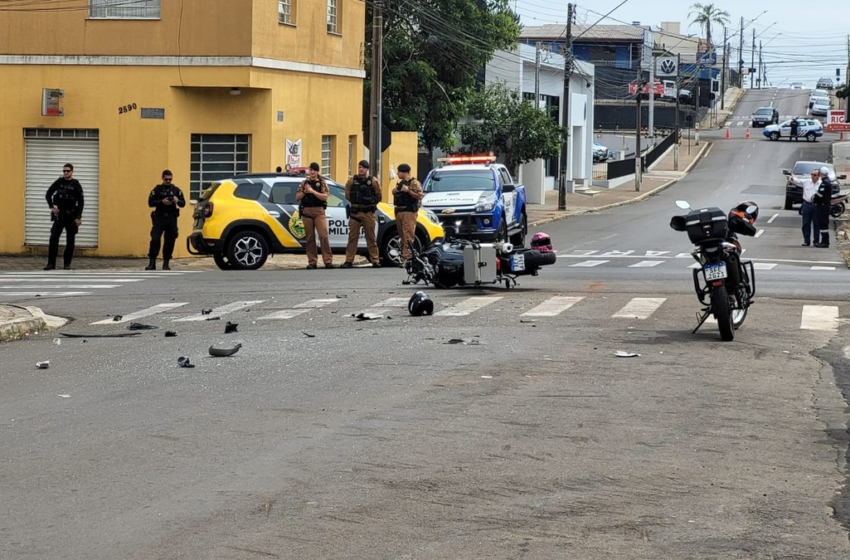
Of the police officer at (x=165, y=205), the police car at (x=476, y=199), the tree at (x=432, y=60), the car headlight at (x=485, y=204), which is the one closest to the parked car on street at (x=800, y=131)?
the tree at (x=432, y=60)

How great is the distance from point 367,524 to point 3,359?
7.16m

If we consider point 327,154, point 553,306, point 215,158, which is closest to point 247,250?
point 215,158

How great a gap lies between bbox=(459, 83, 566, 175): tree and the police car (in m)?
19.5

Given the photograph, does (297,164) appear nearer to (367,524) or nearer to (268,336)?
(268,336)

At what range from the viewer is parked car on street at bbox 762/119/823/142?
94.8 meters

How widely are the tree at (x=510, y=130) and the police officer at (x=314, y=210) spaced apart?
26.9m

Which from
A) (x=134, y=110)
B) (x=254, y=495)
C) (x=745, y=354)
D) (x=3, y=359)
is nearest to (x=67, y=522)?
(x=254, y=495)

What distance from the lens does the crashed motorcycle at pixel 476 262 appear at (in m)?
17.7

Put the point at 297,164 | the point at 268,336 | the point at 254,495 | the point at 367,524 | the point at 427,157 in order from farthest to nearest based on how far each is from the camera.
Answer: the point at 427,157, the point at 297,164, the point at 268,336, the point at 254,495, the point at 367,524

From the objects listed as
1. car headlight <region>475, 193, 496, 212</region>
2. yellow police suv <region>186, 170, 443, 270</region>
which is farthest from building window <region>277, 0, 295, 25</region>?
yellow police suv <region>186, 170, 443, 270</region>

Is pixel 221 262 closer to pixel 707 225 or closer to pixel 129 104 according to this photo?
pixel 129 104

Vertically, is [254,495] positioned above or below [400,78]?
below

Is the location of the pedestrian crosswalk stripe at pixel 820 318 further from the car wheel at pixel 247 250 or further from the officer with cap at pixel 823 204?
the officer with cap at pixel 823 204

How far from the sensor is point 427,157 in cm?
4809
